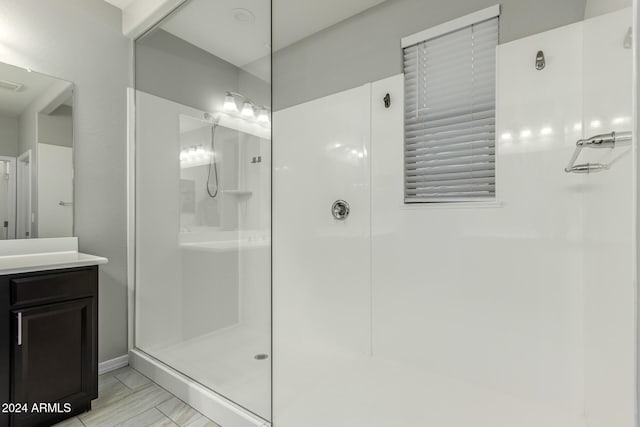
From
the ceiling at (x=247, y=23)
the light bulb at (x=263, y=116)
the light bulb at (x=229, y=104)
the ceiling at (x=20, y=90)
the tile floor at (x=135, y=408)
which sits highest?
the ceiling at (x=247, y=23)

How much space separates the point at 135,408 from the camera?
176 cm

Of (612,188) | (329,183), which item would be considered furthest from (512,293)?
(329,183)

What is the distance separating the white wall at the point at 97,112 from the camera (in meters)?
1.96

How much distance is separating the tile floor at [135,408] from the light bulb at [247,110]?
162cm

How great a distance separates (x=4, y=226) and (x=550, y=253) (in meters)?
2.96

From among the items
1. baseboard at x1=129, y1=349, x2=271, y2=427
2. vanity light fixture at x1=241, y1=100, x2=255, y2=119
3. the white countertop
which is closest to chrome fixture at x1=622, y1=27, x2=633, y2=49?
vanity light fixture at x1=241, y1=100, x2=255, y2=119

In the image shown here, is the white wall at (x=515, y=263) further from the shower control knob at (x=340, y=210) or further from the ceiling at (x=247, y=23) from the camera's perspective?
the ceiling at (x=247, y=23)

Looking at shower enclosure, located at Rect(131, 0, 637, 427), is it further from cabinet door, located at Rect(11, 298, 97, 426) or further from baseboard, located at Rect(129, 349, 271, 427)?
cabinet door, located at Rect(11, 298, 97, 426)

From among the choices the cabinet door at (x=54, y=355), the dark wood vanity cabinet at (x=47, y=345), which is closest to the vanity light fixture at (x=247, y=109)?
the dark wood vanity cabinet at (x=47, y=345)

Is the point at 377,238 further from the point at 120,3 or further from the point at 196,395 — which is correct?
the point at 120,3

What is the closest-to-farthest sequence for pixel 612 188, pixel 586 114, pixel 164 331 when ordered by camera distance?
1. pixel 612 188
2. pixel 586 114
3. pixel 164 331

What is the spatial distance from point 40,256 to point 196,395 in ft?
4.03

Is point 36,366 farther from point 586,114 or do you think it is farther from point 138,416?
point 586,114

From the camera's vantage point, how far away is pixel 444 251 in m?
1.86
